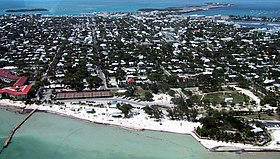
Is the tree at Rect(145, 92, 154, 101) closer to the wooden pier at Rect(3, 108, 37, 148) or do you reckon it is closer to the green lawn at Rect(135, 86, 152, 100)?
the green lawn at Rect(135, 86, 152, 100)

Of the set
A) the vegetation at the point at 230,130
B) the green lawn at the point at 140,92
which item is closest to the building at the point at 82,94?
the green lawn at the point at 140,92

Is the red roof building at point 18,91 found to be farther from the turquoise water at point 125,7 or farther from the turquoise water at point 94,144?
the turquoise water at point 125,7

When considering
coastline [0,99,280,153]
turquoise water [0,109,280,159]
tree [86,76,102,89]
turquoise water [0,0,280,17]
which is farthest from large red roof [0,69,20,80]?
turquoise water [0,0,280,17]

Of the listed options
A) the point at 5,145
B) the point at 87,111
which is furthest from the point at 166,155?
the point at 5,145

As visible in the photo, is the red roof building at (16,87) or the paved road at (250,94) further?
the red roof building at (16,87)

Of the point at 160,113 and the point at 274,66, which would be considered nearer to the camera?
the point at 160,113

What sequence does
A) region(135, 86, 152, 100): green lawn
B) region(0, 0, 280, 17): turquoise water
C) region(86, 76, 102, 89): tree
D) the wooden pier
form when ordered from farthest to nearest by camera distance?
region(0, 0, 280, 17): turquoise water → region(86, 76, 102, 89): tree → region(135, 86, 152, 100): green lawn → the wooden pier

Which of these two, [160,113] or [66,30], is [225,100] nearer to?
[160,113]
